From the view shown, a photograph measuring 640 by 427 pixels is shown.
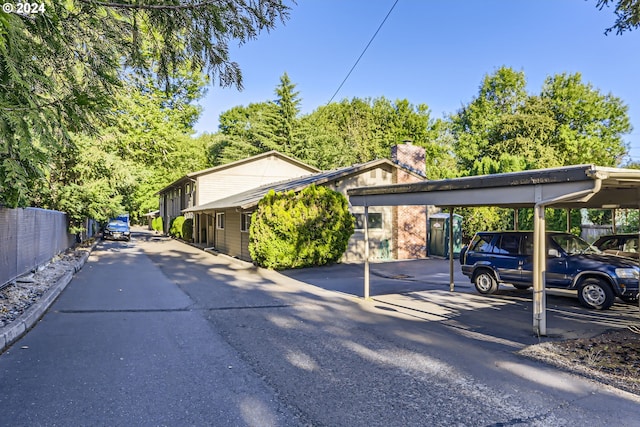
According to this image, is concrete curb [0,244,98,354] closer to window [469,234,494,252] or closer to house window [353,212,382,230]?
window [469,234,494,252]

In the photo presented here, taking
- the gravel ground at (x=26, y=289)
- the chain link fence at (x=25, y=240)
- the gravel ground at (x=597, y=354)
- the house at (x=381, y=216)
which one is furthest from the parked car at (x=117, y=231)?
the gravel ground at (x=597, y=354)

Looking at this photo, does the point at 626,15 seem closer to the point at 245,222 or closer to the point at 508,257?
the point at 508,257

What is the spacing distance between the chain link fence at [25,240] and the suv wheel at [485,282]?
11461mm

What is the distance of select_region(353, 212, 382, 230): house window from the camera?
64.9ft

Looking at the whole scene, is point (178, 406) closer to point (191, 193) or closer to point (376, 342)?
point (376, 342)

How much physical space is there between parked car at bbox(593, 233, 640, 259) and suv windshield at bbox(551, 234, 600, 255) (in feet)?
7.27

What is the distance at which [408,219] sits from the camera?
20.9 meters

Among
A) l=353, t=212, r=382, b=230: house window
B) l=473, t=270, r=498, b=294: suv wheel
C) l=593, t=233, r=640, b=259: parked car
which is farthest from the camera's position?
l=353, t=212, r=382, b=230: house window

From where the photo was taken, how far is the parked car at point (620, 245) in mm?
11948

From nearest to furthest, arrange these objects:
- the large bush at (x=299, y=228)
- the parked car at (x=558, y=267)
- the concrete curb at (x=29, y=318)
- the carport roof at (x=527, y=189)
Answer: the carport roof at (x=527, y=189) → the concrete curb at (x=29, y=318) → the parked car at (x=558, y=267) → the large bush at (x=299, y=228)

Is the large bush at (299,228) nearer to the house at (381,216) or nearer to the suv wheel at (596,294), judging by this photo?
the house at (381,216)

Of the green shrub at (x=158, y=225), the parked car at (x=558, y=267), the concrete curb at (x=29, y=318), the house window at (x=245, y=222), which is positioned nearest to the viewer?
the concrete curb at (x=29, y=318)

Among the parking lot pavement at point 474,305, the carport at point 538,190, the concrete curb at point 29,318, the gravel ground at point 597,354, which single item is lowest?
the parking lot pavement at point 474,305

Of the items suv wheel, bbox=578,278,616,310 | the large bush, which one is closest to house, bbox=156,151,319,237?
the large bush
